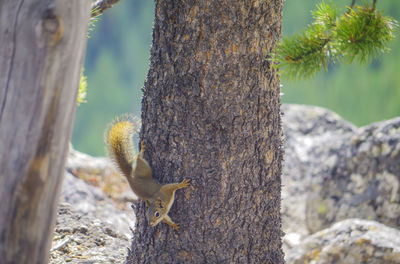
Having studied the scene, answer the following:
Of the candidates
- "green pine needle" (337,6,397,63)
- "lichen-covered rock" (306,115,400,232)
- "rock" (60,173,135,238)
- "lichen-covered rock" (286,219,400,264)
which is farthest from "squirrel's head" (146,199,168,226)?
"lichen-covered rock" (306,115,400,232)

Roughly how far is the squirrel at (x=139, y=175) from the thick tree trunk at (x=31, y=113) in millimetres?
419

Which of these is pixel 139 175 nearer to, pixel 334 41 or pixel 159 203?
pixel 159 203

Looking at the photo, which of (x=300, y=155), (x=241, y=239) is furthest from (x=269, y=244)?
(x=300, y=155)

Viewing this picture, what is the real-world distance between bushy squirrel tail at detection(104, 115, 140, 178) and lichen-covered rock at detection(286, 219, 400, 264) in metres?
1.28

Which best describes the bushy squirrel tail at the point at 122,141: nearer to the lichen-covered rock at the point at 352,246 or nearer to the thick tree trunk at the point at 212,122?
the thick tree trunk at the point at 212,122

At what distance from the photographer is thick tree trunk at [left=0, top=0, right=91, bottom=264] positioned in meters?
0.88

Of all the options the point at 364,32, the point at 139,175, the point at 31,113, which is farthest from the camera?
the point at 139,175

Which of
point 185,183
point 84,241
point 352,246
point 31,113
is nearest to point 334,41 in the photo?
point 185,183

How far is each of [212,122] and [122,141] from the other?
0.35 m

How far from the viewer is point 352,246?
2.13m

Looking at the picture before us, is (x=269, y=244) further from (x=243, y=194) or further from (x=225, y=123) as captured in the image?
(x=225, y=123)

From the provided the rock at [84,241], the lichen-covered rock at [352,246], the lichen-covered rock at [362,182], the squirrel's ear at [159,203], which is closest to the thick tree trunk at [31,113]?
the squirrel's ear at [159,203]

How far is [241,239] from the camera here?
133 cm

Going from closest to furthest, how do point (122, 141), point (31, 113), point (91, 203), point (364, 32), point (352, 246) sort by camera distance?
point (31, 113)
point (364, 32)
point (122, 141)
point (352, 246)
point (91, 203)
